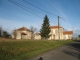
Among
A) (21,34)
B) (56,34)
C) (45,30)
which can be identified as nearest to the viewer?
(45,30)

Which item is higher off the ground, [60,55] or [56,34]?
[56,34]

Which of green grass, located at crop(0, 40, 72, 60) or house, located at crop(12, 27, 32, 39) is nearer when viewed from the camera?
green grass, located at crop(0, 40, 72, 60)

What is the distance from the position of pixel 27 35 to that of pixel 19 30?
677 centimetres

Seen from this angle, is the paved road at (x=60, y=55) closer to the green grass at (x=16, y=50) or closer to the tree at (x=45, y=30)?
the green grass at (x=16, y=50)

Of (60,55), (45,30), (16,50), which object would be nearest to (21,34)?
(45,30)

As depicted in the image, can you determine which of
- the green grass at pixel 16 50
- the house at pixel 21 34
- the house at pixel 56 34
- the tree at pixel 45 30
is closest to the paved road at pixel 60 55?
the green grass at pixel 16 50

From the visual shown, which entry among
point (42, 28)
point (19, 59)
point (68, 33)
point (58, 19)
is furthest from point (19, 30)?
point (19, 59)

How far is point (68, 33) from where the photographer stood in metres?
87.3

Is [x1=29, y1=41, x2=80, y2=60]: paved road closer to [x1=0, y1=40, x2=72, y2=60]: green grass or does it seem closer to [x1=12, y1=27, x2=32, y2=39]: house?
[x1=0, y1=40, x2=72, y2=60]: green grass

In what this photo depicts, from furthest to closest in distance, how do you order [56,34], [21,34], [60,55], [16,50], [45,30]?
[56,34] → [21,34] → [45,30] → [16,50] → [60,55]

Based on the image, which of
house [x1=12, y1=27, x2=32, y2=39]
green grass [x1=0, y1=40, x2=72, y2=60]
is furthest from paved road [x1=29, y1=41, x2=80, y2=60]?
house [x1=12, y1=27, x2=32, y2=39]

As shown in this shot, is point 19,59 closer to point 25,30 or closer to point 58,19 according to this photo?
point 58,19

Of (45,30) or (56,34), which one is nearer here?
(45,30)

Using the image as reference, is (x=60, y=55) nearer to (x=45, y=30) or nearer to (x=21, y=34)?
(x=45, y=30)
